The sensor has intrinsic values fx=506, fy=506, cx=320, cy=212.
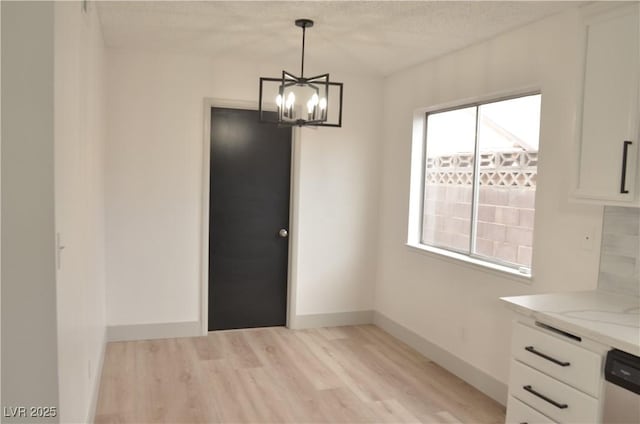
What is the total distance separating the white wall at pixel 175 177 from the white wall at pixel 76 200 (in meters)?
0.97

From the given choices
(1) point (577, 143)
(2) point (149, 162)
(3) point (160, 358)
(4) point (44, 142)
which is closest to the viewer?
(4) point (44, 142)

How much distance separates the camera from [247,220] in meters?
4.76

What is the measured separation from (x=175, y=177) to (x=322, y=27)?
191 centimetres

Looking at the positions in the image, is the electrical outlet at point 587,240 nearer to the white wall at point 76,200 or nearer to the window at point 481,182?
the window at point 481,182

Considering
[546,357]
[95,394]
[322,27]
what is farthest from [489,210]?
[95,394]

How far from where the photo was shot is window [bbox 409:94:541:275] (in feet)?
11.0

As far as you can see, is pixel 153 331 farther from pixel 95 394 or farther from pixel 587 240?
pixel 587 240

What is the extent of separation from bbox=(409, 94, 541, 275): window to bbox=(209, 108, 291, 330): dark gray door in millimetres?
1287

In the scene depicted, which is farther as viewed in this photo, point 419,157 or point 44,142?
point 419,157

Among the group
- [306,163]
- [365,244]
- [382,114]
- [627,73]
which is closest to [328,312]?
[365,244]

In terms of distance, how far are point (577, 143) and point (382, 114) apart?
2636 mm

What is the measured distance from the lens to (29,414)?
61.7 inches

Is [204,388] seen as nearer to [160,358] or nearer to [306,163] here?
[160,358]

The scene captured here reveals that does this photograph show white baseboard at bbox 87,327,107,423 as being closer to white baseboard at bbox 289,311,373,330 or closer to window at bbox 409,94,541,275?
white baseboard at bbox 289,311,373,330
